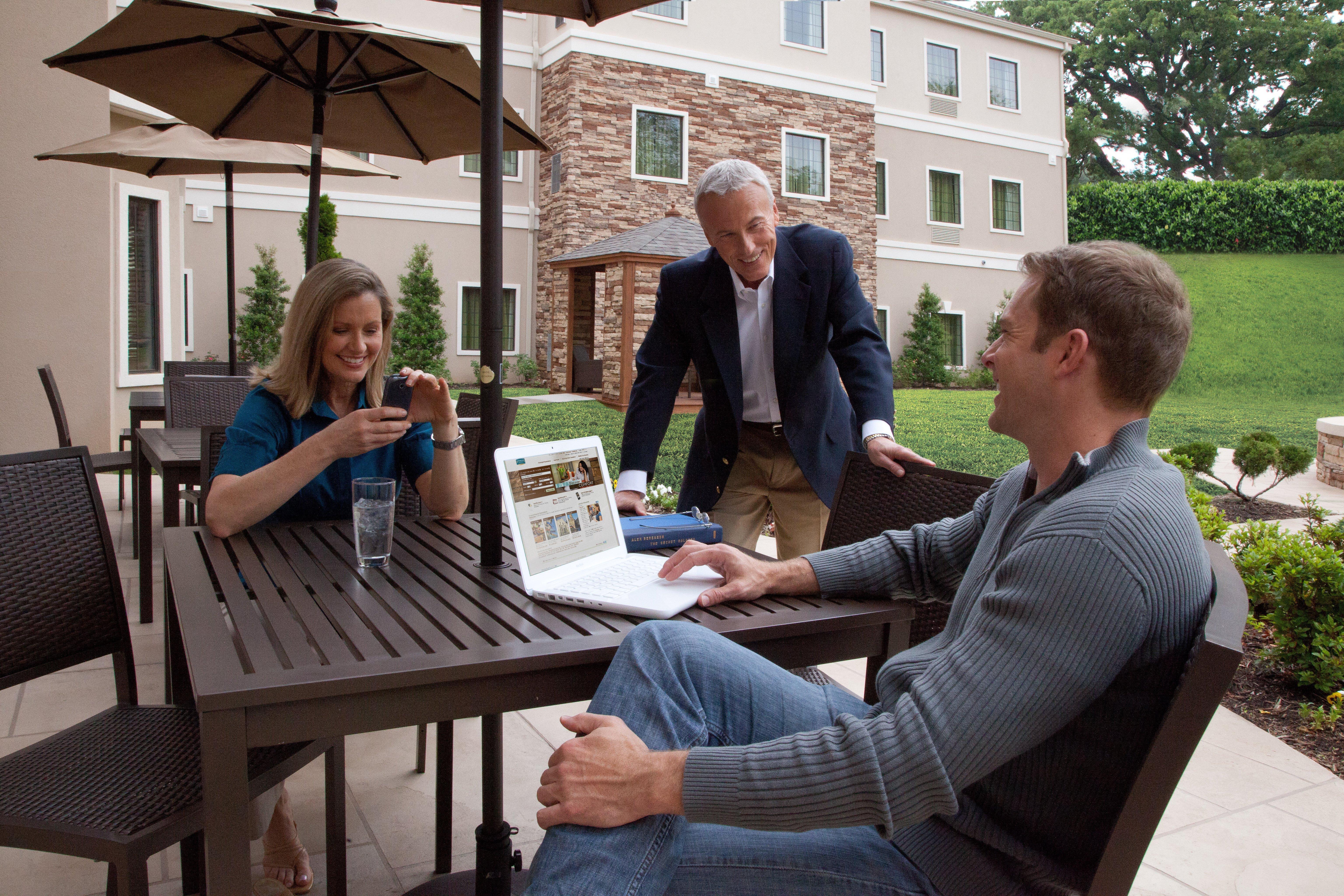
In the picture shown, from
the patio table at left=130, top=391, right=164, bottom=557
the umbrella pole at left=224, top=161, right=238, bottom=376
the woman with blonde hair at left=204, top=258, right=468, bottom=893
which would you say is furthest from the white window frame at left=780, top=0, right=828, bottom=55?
the woman with blonde hair at left=204, top=258, right=468, bottom=893

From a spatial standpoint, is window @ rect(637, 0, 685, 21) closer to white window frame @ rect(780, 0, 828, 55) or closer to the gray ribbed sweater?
white window frame @ rect(780, 0, 828, 55)

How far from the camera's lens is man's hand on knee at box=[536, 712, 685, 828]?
3.79ft

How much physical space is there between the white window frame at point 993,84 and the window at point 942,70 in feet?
0.46

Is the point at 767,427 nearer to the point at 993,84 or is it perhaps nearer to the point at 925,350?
the point at 925,350

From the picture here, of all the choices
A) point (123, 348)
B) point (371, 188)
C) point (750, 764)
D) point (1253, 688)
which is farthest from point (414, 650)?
point (371, 188)

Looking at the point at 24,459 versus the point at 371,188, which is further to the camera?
the point at 371,188

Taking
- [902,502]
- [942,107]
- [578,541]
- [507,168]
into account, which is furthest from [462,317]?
[578,541]

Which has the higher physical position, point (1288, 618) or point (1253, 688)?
point (1288, 618)

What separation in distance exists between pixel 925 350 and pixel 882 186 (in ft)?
12.3

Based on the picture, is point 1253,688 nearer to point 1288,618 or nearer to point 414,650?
point 1288,618

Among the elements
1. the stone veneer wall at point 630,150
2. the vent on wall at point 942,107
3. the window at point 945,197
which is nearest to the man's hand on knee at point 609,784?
the stone veneer wall at point 630,150

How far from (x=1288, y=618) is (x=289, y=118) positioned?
4.80 meters

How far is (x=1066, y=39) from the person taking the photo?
2389cm

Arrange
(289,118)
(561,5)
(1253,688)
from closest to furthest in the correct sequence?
(561,5), (1253,688), (289,118)
